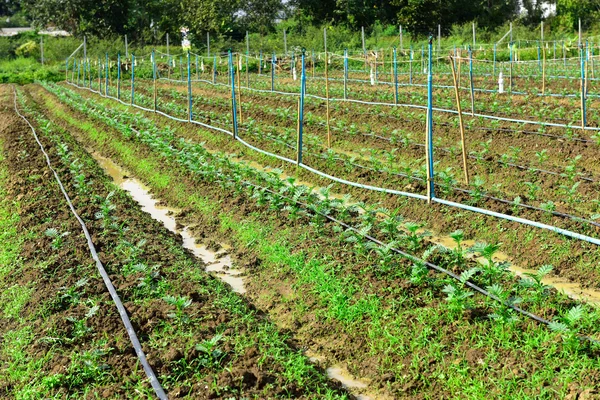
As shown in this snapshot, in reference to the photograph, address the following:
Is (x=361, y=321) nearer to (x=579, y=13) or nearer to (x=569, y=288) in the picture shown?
(x=569, y=288)

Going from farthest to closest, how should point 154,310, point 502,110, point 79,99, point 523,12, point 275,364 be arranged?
point 523,12 → point 79,99 → point 502,110 → point 154,310 → point 275,364

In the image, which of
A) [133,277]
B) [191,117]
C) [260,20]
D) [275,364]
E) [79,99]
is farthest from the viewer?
[260,20]

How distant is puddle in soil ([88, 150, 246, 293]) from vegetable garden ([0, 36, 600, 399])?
0.09 meters

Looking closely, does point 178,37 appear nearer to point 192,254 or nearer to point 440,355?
point 192,254

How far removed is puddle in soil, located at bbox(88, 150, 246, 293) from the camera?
6.79 m

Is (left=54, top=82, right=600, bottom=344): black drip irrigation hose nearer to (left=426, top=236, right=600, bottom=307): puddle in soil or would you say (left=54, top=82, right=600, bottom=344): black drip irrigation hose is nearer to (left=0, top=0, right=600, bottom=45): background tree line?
(left=426, top=236, right=600, bottom=307): puddle in soil

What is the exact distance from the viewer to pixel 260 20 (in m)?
43.0

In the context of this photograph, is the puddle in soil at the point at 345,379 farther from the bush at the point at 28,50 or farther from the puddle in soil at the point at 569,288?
the bush at the point at 28,50

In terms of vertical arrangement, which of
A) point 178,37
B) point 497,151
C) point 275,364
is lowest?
point 275,364

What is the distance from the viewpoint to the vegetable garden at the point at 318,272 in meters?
4.45

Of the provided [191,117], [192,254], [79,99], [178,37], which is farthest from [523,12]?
[192,254]

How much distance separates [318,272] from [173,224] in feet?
10.3

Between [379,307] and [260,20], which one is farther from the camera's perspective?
[260,20]

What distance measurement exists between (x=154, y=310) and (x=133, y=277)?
812 millimetres
